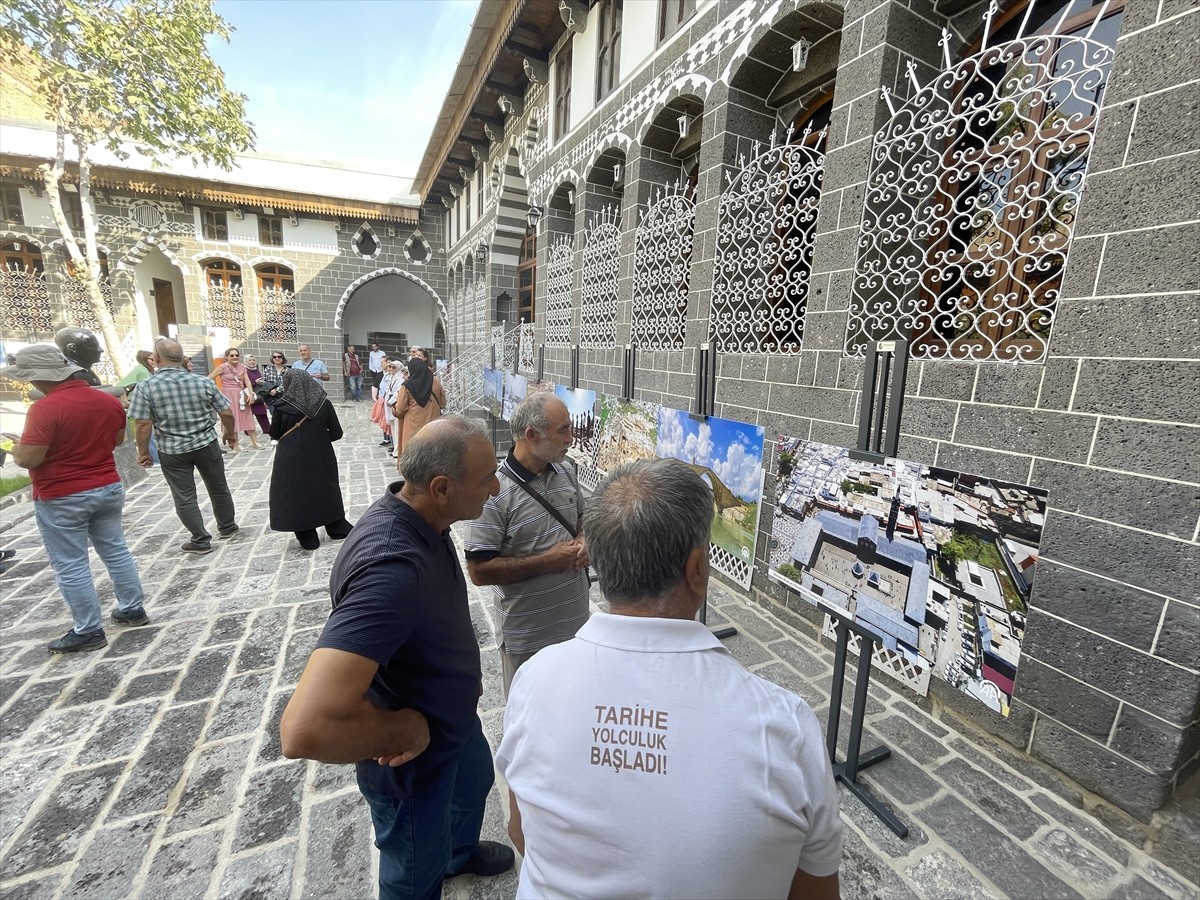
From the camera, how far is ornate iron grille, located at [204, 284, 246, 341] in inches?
610

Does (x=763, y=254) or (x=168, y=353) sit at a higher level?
(x=763, y=254)

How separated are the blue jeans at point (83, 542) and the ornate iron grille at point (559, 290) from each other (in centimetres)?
549

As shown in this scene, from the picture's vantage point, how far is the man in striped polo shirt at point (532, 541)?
2.05 meters

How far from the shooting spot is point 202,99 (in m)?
10.7

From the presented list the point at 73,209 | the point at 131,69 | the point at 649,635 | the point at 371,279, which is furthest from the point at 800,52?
the point at 73,209

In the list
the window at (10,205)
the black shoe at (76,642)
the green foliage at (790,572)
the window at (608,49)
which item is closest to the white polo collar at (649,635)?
the green foliage at (790,572)

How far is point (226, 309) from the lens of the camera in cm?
1579

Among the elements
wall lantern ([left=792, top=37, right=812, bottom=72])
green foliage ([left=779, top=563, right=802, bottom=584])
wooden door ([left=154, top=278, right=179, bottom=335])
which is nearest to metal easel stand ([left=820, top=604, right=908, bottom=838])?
green foliage ([left=779, top=563, right=802, bottom=584])

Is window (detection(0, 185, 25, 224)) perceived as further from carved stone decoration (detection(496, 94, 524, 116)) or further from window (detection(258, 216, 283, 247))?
carved stone decoration (detection(496, 94, 524, 116))

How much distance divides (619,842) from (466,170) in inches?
657

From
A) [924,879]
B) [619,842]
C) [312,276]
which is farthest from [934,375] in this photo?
[312,276]

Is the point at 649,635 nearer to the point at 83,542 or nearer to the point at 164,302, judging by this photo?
the point at 83,542

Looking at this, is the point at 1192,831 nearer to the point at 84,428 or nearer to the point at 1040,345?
the point at 1040,345

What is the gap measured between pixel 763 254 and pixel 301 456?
4428 mm
